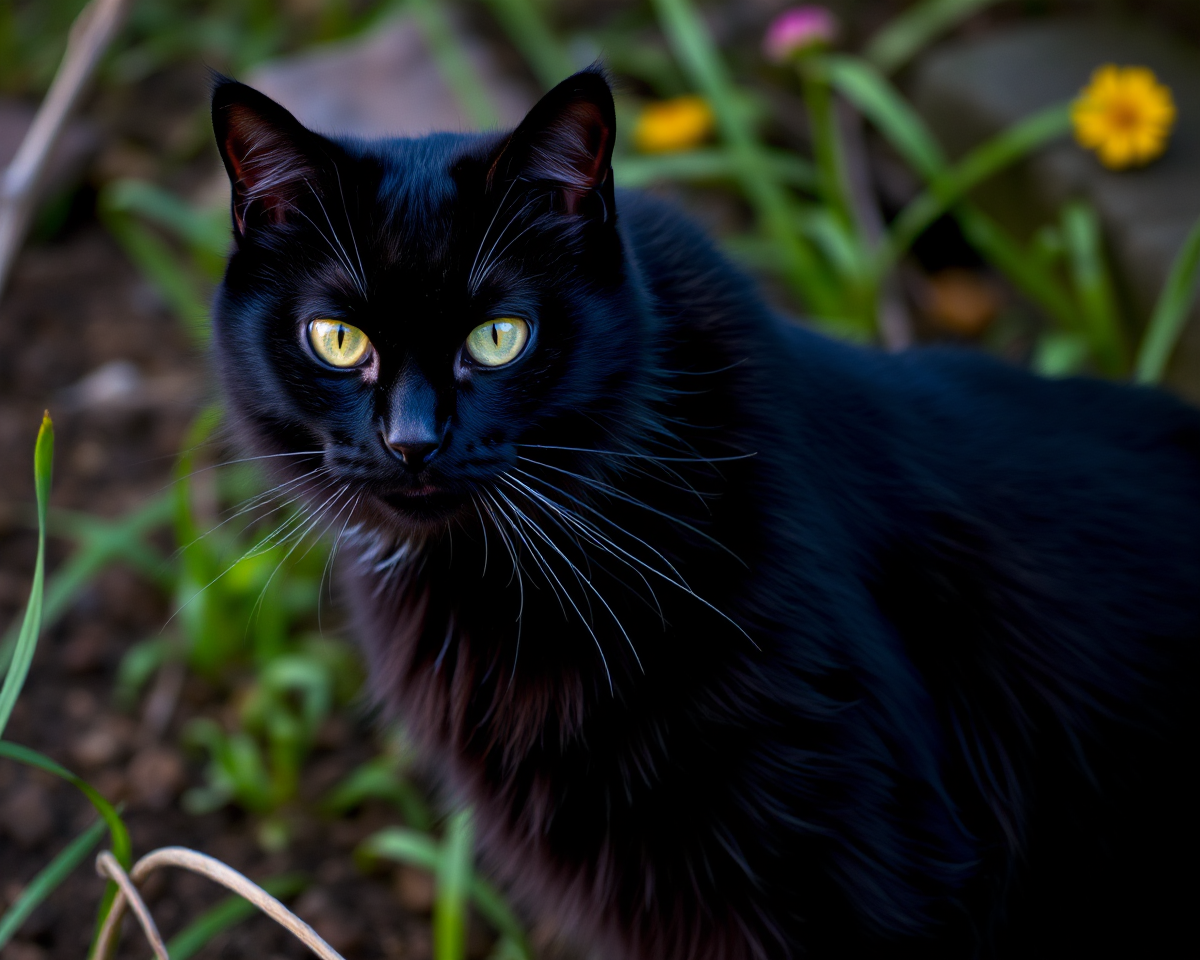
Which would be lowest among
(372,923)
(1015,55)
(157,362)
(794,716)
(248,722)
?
(372,923)

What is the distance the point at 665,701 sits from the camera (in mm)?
1133

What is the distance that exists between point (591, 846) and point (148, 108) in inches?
109

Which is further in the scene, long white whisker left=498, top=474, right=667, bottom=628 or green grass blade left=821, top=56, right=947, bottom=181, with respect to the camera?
green grass blade left=821, top=56, right=947, bottom=181

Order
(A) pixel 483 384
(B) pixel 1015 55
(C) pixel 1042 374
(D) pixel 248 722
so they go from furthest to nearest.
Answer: (B) pixel 1015 55 → (D) pixel 248 722 → (C) pixel 1042 374 → (A) pixel 483 384

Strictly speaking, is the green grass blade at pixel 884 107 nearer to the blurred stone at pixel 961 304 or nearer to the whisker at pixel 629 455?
the blurred stone at pixel 961 304

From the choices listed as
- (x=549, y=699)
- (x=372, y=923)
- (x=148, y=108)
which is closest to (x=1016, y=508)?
(x=549, y=699)

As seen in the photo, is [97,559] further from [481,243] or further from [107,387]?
[481,243]

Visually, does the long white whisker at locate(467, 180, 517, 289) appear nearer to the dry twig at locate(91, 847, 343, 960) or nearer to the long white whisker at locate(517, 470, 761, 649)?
the long white whisker at locate(517, 470, 761, 649)

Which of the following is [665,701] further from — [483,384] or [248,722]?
[248,722]

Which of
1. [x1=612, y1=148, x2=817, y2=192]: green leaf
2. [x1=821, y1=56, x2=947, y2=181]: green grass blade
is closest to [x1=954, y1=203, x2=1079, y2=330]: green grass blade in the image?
[x1=821, y1=56, x2=947, y2=181]: green grass blade

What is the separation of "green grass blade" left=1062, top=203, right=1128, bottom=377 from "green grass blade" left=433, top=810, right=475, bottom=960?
4.72ft

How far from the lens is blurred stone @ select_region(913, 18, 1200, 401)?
7.02ft

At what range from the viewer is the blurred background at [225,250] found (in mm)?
1725

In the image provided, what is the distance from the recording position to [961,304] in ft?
8.32
